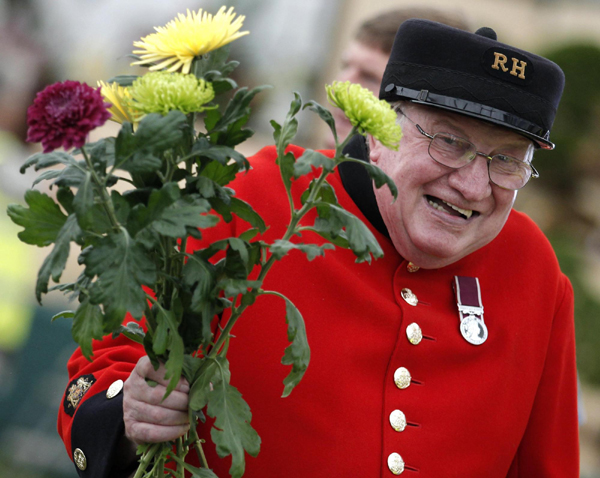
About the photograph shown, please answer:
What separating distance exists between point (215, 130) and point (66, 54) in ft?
29.2

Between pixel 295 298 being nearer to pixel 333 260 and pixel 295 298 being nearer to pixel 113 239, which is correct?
pixel 333 260

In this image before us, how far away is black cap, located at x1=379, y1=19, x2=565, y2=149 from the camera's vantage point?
2.13 m

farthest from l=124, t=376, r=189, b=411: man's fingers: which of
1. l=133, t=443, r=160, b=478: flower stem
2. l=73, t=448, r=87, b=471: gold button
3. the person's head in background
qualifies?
the person's head in background

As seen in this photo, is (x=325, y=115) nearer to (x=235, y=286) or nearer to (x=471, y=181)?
(x=235, y=286)

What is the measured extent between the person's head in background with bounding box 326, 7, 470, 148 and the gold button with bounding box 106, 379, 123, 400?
5.06 feet

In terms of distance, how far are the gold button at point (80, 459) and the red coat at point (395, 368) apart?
41 mm

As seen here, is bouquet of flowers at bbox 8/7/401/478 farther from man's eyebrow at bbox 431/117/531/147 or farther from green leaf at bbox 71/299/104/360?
man's eyebrow at bbox 431/117/531/147

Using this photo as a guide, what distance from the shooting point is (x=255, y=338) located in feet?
7.11

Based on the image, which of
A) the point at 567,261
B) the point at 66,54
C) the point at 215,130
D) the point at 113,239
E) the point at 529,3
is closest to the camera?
the point at 113,239

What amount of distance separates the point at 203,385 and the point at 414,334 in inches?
32.7

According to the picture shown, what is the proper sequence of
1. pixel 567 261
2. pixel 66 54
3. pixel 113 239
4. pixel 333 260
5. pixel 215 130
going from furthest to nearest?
pixel 66 54 → pixel 567 261 → pixel 333 260 → pixel 215 130 → pixel 113 239

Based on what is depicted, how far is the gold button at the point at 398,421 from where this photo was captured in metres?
2.17

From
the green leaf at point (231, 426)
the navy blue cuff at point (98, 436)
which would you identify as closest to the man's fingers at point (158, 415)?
the green leaf at point (231, 426)

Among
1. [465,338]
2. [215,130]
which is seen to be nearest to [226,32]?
Answer: [215,130]
